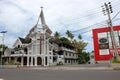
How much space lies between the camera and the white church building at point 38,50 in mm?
59562

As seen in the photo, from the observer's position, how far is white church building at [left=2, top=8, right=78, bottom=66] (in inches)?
2345

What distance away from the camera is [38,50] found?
5988 cm

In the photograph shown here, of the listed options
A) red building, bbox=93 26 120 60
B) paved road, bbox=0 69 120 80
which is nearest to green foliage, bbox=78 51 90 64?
red building, bbox=93 26 120 60

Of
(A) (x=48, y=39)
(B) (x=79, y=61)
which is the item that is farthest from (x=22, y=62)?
(B) (x=79, y=61)

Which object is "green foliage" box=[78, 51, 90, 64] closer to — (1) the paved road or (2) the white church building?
(2) the white church building

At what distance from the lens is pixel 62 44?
222 ft

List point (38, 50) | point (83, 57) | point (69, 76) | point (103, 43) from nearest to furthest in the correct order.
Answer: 1. point (69, 76)
2. point (38, 50)
3. point (103, 43)
4. point (83, 57)

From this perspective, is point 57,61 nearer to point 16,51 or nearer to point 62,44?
point 62,44

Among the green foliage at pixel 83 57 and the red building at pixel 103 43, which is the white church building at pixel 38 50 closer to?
the green foliage at pixel 83 57

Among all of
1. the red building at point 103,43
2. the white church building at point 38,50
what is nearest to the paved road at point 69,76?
the white church building at point 38,50

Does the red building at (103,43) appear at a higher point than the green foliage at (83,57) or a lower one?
higher

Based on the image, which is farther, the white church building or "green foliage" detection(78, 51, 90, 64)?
"green foliage" detection(78, 51, 90, 64)

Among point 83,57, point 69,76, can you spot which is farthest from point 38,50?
point 69,76

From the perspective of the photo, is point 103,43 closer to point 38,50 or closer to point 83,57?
point 83,57
